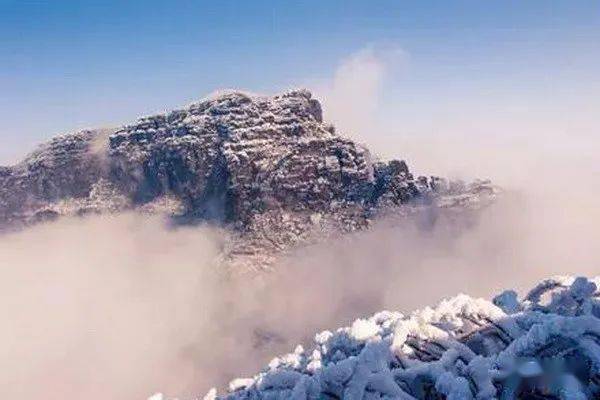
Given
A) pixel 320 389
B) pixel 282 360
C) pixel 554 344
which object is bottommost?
pixel 282 360

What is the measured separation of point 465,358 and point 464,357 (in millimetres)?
10

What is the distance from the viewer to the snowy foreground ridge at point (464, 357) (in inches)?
162

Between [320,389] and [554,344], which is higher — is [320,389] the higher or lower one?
the lower one

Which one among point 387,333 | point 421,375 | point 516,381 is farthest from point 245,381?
point 516,381

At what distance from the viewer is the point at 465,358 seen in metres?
4.54

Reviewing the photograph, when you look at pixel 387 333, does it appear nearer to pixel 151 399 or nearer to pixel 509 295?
pixel 509 295

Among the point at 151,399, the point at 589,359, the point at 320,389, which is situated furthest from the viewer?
the point at 151,399

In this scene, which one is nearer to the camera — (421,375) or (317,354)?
(421,375)

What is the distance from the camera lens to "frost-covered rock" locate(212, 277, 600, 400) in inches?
162

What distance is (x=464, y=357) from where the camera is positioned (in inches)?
179

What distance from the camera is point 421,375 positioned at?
439 centimetres

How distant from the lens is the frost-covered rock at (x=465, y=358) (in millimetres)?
4125

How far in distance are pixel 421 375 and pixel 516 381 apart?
575 mm

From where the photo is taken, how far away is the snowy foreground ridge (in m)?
4.12
